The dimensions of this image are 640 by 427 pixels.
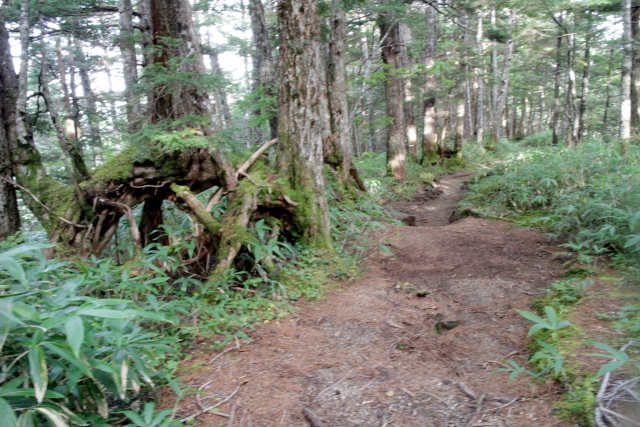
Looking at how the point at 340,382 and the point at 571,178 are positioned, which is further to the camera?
the point at 571,178

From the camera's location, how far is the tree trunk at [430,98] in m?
14.0

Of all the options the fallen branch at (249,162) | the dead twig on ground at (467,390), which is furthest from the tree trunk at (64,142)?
the dead twig on ground at (467,390)

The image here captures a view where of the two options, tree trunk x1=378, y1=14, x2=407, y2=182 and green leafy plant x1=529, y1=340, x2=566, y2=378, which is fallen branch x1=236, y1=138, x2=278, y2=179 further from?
tree trunk x1=378, y1=14, x2=407, y2=182

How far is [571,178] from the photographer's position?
23.7 ft

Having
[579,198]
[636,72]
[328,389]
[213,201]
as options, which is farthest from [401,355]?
[636,72]

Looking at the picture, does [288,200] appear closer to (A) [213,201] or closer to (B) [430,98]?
(A) [213,201]

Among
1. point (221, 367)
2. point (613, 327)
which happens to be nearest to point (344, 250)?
point (221, 367)

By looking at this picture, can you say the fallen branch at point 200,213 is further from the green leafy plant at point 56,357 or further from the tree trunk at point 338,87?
the tree trunk at point 338,87

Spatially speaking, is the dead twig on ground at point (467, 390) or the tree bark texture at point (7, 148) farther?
the tree bark texture at point (7, 148)

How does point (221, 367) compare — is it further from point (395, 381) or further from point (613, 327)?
point (613, 327)

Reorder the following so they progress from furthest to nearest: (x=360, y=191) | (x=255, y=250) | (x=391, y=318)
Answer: (x=360, y=191) < (x=255, y=250) < (x=391, y=318)

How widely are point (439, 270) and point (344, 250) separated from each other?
1439 millimetres

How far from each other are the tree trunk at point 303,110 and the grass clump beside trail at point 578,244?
3.08 metres

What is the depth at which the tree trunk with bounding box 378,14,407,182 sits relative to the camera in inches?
462
